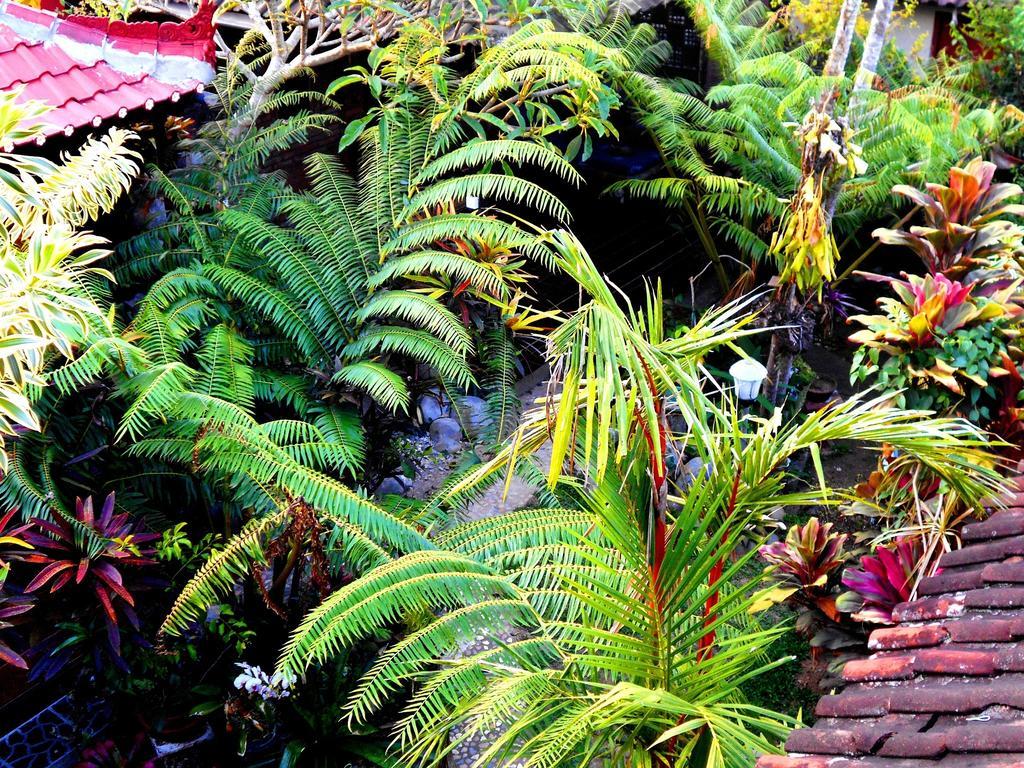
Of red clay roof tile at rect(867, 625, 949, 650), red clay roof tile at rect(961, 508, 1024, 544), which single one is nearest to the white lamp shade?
red clay roof tile at rect(961, 508, 1024, 544)

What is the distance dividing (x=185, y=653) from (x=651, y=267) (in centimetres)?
595

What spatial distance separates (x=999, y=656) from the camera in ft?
7.90

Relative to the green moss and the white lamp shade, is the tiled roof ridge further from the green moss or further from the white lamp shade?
the green moss

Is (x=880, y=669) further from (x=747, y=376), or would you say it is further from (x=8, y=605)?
(x=747, y=376)

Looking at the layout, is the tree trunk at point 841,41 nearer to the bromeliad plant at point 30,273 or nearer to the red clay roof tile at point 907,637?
the red clay roof tile at point 907,637

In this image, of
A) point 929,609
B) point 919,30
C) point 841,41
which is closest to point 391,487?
point 929,609

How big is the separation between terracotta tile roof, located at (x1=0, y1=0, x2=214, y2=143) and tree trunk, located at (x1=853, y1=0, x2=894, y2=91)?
4.49m

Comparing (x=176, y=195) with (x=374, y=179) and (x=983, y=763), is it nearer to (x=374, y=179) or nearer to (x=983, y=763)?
(x=374, y=179)

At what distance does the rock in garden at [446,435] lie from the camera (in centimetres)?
706

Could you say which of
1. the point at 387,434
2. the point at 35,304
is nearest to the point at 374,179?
the point at 387,434

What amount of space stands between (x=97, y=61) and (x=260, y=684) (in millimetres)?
3522

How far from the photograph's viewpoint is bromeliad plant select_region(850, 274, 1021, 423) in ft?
13.5

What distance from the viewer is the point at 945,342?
4.18 m

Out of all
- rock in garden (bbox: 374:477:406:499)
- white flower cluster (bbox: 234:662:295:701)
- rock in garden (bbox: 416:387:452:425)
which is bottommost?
rock in garden (bbox: 374:477:406:499)
